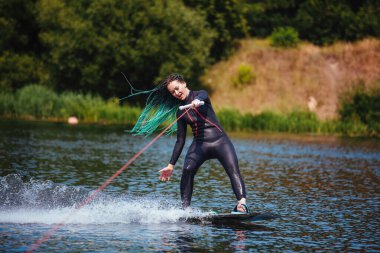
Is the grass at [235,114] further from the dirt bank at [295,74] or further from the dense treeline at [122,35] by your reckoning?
the dirt bank at [295,74]

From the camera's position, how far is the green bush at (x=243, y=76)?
193 ft

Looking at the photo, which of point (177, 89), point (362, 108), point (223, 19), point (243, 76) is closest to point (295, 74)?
point (243, 76)

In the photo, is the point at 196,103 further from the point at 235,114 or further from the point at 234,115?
the point at 235,114

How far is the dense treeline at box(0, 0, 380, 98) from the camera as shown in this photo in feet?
173

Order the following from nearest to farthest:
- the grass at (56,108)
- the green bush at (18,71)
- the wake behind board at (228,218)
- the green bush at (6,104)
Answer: the wake behind board at (228,218) < the grass at (56,108) < the green bush at (6,104) < the green bush at (18,71)

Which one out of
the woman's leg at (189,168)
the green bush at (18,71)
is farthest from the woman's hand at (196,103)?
the green bush at (18,71)

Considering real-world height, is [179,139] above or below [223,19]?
below

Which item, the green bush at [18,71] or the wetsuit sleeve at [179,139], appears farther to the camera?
the green bush at [18,71]

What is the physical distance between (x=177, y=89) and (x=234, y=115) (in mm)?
30745

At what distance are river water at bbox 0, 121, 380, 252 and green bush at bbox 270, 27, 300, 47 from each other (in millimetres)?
32519

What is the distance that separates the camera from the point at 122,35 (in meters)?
52.5

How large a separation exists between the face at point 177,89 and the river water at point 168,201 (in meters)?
1.95

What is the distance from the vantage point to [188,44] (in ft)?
178

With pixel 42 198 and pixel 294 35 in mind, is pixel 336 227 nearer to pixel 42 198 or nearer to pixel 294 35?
pixel 42 198
